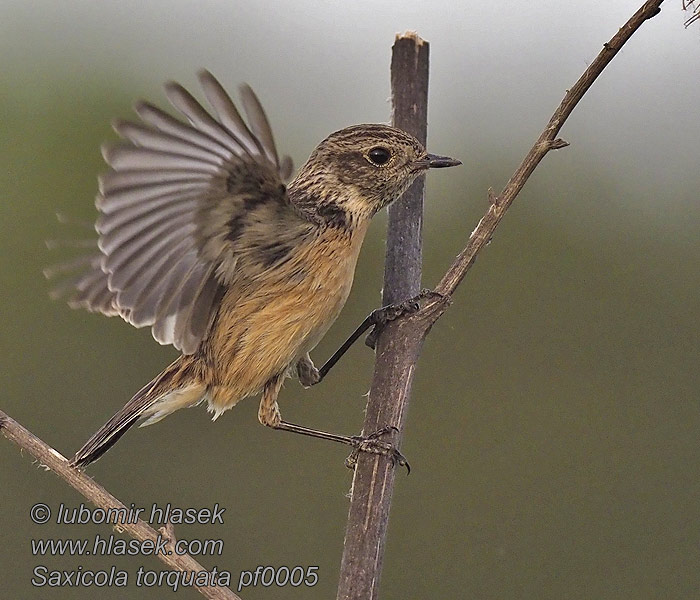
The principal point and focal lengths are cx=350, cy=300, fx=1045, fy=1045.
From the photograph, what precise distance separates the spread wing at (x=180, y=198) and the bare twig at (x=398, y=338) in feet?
1.83

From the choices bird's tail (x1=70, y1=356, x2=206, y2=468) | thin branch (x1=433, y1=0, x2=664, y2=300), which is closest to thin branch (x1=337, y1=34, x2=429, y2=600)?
thin branch (x1=433, y1=0, x2=664, y2=300)

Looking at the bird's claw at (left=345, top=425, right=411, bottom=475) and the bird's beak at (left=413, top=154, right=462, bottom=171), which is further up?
the bird's beak at (left=413, top=154, right=462, bottom=171)

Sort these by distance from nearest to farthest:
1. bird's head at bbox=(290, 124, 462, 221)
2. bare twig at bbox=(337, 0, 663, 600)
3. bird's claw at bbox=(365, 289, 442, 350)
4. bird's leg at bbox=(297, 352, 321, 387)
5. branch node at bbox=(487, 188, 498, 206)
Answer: bare twig at bbox=(337, 0, 663, 600)
branch node at bbox=(487, 188, 498, 206)
bird's claw at bbox=(365, 289, 442, 350)
bird's head at bbox=(290, 124, 462, 221)
bird's leg at bbox=(297, 352, 321, 387)

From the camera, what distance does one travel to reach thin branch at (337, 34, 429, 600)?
113 inches

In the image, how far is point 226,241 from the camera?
3.57m

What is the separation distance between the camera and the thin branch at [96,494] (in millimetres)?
2715

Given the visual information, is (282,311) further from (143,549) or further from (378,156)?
(143,549)

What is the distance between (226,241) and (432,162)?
36.7 inches

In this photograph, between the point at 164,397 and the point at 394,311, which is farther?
the point at 164,397

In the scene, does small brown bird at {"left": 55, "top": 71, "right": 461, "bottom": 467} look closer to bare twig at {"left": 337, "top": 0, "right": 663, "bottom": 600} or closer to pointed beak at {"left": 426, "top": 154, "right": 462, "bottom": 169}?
pointed beak at {"left": 426, "top": 154, "right": 462, "bottom": 169}

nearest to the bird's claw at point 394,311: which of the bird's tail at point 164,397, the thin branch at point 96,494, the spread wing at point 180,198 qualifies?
the spread wing at point 180,198

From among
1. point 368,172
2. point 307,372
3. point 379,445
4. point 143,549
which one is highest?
point 368,172

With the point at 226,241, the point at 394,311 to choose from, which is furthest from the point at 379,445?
the point at 226,241

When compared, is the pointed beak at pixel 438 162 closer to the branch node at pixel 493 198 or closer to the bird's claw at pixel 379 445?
the branch node at pixel 493 198
